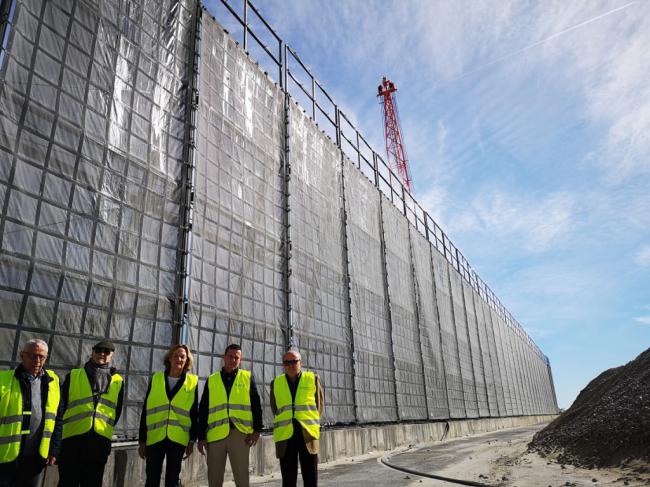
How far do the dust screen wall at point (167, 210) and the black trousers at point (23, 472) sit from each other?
9.01 ft

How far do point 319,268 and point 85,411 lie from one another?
11707mm

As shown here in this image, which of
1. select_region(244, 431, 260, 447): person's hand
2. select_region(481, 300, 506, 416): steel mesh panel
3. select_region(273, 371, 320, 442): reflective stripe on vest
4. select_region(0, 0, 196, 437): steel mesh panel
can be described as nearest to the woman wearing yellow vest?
select_region(244, 431, 260, 447): person's hand

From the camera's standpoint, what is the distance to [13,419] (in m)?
4.07

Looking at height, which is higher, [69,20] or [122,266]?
[69,20]

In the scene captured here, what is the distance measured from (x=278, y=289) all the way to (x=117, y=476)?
678cm

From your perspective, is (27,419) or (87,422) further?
(87,422)

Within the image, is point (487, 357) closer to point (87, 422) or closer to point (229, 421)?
point (229, 421)

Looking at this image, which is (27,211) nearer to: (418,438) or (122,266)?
(122,266)

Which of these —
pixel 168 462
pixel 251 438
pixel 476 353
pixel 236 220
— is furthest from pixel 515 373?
pixel 168 462

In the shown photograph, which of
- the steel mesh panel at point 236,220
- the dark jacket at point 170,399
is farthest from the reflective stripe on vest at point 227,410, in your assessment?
Result: the steel mesh panel at point 236,220

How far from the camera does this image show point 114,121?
8.78m

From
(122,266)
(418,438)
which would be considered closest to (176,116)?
(122,266)

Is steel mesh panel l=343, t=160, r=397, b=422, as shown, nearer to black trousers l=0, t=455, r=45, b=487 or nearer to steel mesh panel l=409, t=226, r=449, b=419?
steel mesh panel l=409, t=226, r=449, b=419

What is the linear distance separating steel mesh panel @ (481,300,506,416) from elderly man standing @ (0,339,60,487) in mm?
42567
